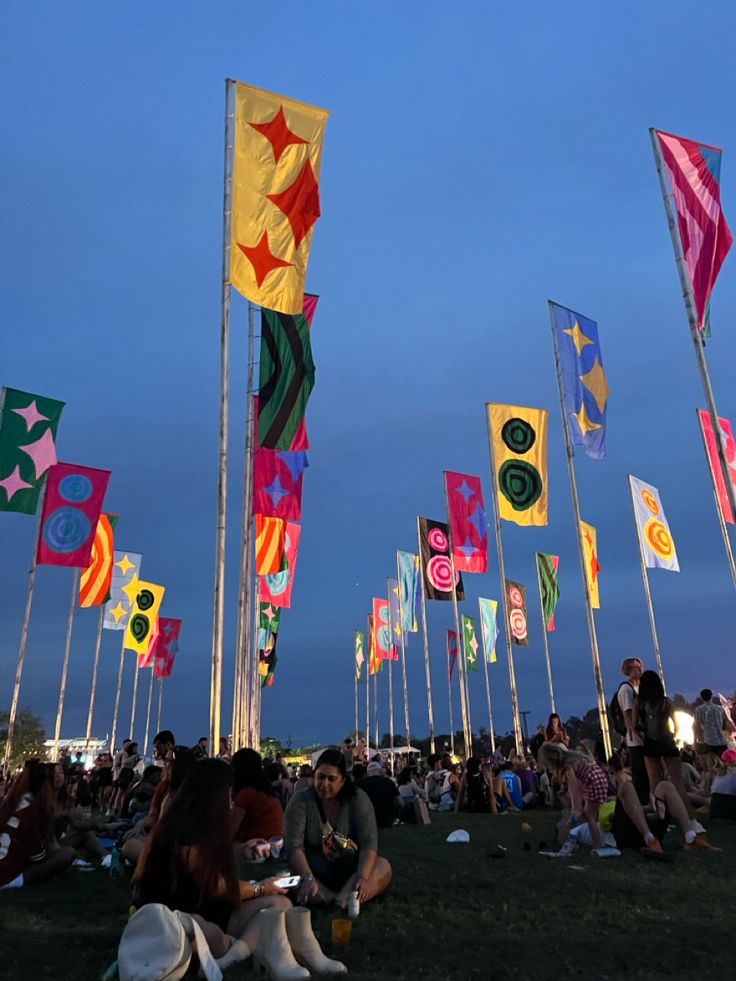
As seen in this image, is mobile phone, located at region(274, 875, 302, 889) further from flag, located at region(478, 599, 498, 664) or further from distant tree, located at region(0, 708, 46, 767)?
distant tree, located at region(0, 708, 46, 767)

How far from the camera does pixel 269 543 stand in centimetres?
1920

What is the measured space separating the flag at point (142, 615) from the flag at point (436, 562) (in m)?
11.6

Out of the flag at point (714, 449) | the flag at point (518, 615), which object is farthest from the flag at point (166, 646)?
the flag at point (714, 449)

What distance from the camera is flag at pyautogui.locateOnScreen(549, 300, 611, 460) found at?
18.8 m

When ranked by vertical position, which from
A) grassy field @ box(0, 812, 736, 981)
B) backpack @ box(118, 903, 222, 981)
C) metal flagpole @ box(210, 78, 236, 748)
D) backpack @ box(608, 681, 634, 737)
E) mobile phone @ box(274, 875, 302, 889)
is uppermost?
metal flagpole @ box(210, 78, 236, 748)

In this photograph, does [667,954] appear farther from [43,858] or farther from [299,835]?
[43,858]

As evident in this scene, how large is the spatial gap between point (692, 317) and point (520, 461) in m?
8.35

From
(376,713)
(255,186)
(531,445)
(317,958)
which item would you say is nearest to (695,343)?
(255,186)

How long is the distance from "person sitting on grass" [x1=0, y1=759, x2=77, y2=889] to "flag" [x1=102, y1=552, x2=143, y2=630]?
21.7 m

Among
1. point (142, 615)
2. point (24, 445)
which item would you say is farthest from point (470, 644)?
point (24, 445)

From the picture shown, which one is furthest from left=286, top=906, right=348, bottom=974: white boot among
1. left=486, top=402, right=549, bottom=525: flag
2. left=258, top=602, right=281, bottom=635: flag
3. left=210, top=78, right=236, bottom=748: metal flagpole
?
left=258, top=602, right=281, bottom=635: flag

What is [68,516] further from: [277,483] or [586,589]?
[586,589]

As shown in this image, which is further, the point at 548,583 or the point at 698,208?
the point at 548,583

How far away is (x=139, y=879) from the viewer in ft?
15.0
